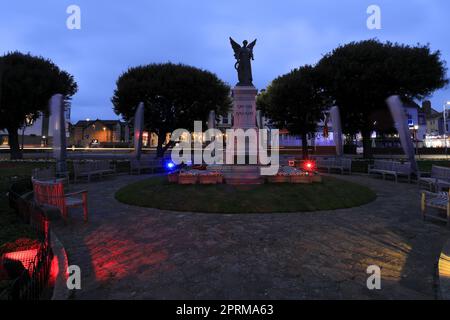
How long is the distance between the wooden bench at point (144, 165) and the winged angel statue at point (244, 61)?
28.9 feet

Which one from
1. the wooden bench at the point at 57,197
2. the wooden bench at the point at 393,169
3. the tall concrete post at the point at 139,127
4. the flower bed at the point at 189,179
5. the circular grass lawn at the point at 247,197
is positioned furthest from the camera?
the tall concrete post at the point at 139,127

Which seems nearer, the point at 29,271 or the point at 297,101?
the point at 29,271

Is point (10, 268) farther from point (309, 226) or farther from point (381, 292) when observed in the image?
point (309, 226)

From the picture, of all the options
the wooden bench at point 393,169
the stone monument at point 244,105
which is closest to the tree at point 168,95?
the stone monument at point 244,105

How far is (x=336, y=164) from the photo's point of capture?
21094 millimetres

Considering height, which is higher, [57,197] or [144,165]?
[144,165]

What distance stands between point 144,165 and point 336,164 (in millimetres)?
12856

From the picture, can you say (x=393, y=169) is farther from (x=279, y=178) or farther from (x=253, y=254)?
(x=253, y=254)

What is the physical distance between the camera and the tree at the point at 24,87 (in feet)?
94.1

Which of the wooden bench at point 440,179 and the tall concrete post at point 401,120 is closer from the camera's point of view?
the wooden bench at point 440,179

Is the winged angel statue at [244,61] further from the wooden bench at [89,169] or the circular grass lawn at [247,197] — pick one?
the wooden bench at [89,169]

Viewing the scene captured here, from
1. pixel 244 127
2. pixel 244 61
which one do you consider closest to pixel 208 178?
pixel 244 127

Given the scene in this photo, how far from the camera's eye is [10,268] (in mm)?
4422
